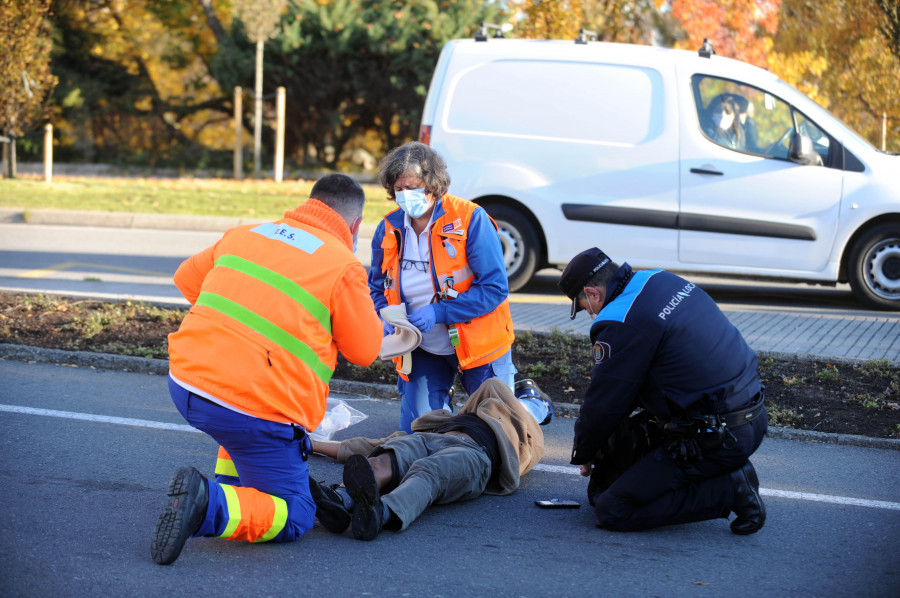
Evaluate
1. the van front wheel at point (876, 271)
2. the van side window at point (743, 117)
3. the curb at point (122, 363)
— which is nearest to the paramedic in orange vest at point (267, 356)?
the curb at point (122, 363)

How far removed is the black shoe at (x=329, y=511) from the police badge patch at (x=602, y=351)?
3.85 ft

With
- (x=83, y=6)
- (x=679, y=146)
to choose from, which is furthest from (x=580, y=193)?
(x=83, y=6)

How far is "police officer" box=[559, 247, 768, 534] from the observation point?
383 cm

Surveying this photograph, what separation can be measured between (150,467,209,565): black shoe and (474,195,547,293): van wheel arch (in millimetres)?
6295

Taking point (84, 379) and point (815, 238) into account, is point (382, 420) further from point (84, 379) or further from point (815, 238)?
point (815, 238)

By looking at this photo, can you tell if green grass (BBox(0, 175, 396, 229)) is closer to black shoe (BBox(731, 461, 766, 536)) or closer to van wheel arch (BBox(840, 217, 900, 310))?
van wheel arch (BBox(840, 217, 900, 310))

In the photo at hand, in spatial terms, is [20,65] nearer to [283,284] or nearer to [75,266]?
[75,266]

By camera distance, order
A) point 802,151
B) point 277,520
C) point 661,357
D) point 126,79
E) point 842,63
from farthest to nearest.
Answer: point 126,79
point 842,63
point 802,151
point 661,357
point 277,520

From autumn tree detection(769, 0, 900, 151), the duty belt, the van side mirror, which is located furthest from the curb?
autumn tree detection(769, 0, 900, 151)

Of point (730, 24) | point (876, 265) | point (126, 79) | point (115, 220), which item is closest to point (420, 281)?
point (876, 265)

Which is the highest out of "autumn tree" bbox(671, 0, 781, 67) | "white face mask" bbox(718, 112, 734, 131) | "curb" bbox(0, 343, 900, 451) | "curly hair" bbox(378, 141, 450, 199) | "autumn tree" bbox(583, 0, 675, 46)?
"autumn tree" bbox(583, 0, 675, 46)

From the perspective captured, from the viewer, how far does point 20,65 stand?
18203 millimetres

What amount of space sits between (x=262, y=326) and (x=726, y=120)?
6697mm

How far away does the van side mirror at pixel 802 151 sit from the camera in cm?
863
